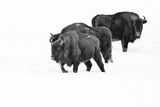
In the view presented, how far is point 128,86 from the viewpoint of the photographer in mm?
10570

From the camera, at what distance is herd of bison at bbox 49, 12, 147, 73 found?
12141 millimetres

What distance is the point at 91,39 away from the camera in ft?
43.2

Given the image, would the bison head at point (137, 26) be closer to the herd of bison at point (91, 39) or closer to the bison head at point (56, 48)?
the herd of bison at point (91, 39)

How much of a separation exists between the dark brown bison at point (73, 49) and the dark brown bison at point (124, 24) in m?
8.32

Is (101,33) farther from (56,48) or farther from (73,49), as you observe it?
(56,48)

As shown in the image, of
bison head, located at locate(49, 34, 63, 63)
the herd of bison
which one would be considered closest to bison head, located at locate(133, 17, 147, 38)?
the herd of bison

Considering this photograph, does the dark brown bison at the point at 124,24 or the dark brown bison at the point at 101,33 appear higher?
the dark brown bison at the point at 101,33

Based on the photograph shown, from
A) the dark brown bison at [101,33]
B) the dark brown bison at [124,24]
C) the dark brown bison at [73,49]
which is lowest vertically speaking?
the dark brown bison at [124,24]

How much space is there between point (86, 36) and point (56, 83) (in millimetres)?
2859

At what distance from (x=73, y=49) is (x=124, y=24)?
381 inches

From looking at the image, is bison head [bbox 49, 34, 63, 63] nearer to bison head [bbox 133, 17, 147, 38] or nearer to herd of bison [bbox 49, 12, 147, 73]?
herd of bison [bbox 49, 12, 147, 73]

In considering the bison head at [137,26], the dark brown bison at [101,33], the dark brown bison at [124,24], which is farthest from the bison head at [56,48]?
the bison head at [137,26]

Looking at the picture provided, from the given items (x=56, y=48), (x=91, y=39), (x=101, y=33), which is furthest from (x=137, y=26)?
(x=56, y=48)

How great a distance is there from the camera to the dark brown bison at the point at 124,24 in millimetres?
21203
